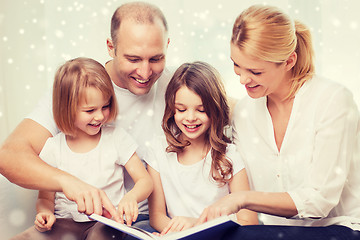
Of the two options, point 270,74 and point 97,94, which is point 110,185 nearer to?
point 97,94

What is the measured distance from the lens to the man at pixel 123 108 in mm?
1534

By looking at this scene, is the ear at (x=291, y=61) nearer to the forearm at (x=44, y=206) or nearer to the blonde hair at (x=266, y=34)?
the blonde hair at (x=266, y=34)

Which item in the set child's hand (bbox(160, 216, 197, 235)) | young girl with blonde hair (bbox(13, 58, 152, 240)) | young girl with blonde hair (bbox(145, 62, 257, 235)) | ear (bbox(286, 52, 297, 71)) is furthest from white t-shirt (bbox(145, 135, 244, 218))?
ear (bbox(286, 52, 297, 71))

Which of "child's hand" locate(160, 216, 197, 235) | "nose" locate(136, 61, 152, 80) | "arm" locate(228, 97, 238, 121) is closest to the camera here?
"child's hand" locate(160, 216, 197, 235)

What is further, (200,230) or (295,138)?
(295,138)

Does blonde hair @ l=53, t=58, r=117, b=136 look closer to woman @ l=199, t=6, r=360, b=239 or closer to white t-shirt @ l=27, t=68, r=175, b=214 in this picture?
white t-shirt @ l=27, t=68, r=175, b=214

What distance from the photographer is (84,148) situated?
1.76m

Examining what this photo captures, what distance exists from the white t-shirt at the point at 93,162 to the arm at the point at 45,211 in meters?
0.03

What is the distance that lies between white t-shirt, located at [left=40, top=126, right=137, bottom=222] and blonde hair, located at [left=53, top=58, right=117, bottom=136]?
3.5 inches

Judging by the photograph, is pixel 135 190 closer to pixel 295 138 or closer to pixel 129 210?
pixel 129 210

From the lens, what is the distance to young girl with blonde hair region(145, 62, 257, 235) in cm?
168

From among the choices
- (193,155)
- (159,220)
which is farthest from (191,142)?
(159,220)

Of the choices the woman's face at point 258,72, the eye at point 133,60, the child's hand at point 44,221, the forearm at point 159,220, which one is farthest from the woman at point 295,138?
the child's hand at point 44,221

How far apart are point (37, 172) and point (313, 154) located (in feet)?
3.11
